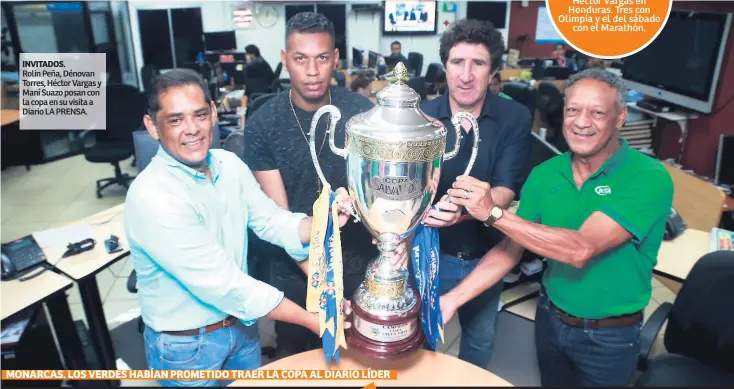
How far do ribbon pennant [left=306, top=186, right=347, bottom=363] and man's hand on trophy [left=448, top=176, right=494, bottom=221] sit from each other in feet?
0.89

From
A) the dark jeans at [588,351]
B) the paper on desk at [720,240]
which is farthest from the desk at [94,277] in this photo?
the paper on desk at [720,240]

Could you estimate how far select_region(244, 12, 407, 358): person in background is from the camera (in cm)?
142

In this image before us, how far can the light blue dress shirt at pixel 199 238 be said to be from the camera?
3.81ft

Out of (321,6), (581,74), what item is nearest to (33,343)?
(581,74)

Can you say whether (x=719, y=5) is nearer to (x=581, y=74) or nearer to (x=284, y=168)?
(x=581, y=74)

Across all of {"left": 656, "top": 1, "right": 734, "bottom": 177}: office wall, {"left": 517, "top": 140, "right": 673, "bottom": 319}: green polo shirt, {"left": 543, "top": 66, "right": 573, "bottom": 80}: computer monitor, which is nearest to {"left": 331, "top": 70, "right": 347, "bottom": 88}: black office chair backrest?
{"left": 543, "top": 66, "right": 573, "bottom": 80}: computer monitor

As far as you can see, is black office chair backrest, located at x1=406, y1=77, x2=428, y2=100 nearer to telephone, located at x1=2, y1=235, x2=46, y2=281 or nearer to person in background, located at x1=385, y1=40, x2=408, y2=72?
person in background, located at x1=385, y1=40, x2=408, y2=72

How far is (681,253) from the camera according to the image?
206 centimetres

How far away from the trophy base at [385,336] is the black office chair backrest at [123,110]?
352cm

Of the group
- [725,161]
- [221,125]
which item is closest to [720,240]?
[725,161]

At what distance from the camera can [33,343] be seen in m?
1.92

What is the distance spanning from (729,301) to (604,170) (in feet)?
1.90

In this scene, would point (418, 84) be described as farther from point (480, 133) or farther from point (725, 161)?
point (480, 133)

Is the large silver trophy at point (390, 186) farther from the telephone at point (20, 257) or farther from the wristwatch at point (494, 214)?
the telephone at point (20, 257)
